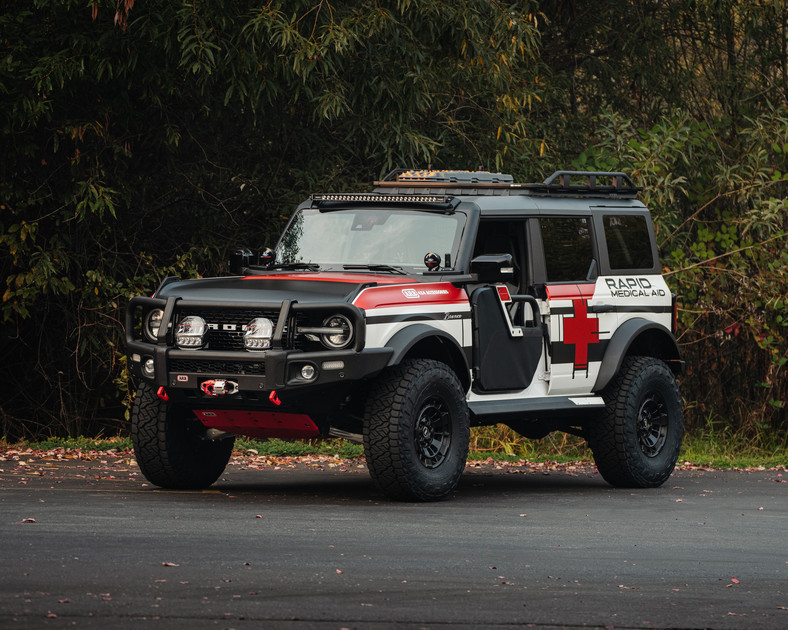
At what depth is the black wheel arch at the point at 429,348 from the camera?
1123 centimetres

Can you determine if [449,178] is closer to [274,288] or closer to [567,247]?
[567,247]

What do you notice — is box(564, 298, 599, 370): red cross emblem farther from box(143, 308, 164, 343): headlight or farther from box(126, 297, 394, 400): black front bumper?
box(143, 308, 164, 343): headlight

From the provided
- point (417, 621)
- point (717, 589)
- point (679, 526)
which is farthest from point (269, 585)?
point (679, 526)

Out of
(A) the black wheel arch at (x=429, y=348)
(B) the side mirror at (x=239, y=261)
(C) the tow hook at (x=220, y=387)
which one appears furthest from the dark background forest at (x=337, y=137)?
(C) the tow hook at (x=220, y=387)

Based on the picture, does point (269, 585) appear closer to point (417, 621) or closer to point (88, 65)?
point (417, 621)

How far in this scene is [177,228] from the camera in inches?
740

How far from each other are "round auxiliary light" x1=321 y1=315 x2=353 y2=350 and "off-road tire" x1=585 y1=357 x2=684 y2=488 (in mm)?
3239

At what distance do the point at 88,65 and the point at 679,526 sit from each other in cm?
827

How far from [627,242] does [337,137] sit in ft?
16.8

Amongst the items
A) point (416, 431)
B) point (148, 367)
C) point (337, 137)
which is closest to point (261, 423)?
point (148, 367)

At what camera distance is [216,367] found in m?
11.2

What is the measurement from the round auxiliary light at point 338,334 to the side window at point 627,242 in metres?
3.50

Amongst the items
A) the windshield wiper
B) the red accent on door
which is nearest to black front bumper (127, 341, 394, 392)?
the red accent on door

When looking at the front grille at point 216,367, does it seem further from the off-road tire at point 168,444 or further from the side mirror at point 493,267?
the side mirror at point 493,267
